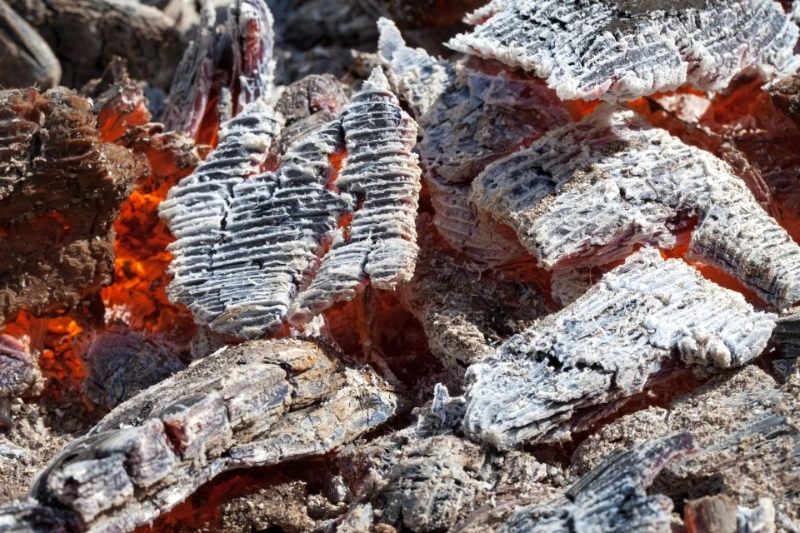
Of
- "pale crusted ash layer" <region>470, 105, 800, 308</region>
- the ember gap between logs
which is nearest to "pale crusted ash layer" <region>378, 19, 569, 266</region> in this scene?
the ember gap between logs

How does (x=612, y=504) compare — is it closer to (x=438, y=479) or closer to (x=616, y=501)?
(x=616, y=501)

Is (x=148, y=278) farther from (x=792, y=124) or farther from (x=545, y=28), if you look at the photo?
(x=792, y=124)

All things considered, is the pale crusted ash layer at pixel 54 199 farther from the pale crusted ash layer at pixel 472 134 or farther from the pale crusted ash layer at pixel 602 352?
the pale crusted ash layer at pixel 602 352

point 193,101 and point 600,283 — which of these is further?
point 193,101

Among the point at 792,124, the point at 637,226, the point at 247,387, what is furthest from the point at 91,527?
the point at 792,124

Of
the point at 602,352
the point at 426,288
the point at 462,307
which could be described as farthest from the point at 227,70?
the point at 602,352

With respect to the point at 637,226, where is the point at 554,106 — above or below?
above

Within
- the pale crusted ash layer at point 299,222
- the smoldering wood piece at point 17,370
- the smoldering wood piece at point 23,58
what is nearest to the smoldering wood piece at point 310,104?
the pale crusted ash layer at point 299,222

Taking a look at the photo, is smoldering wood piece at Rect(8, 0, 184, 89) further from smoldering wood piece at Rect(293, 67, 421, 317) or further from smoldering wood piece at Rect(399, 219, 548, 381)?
smoldering wood piece at Rect(399, 219, 548, 381)
